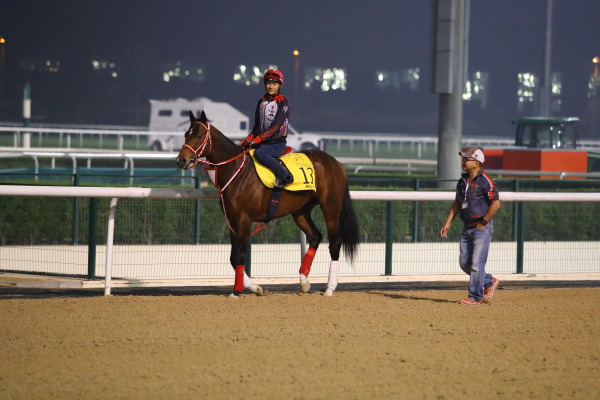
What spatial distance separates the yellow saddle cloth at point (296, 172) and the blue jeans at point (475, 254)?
4.55ft

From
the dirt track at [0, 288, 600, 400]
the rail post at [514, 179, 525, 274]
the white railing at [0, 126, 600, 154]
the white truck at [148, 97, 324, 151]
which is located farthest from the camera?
the white truck at [148, 97, 324, 151]

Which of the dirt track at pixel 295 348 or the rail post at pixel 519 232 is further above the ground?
the rail post at pixel 519 232

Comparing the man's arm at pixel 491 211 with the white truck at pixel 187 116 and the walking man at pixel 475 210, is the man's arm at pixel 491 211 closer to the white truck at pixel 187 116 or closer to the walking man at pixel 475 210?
the walking man at pixel 475 210

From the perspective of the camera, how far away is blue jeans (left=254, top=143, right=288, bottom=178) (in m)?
7.64

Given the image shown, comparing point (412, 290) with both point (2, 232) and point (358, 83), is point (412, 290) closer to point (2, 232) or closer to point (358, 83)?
point (2, 232)

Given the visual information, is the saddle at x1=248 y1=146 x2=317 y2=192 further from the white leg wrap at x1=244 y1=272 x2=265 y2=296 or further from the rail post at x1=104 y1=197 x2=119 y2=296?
the rail post at x1=104 y1=197 x2=119 y2=296

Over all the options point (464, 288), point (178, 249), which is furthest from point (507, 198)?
point (178, 249)

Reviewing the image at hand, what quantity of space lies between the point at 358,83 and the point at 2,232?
8483cm

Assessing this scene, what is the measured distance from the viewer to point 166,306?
7512mm

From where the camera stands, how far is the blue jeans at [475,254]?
25.2 ft

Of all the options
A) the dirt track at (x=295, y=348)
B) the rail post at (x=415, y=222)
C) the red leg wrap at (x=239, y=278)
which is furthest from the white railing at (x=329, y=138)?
the dirt track at (x=295, y=348)

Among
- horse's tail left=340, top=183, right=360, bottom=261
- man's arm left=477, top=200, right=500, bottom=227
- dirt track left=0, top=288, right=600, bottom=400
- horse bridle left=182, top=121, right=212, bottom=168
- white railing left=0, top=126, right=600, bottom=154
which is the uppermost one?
white railing left=0, top=126, right=600, bottom=154

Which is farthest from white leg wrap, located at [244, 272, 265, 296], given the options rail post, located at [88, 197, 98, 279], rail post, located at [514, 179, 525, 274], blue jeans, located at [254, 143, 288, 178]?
rail post, located at [514, 179, 525, 274]

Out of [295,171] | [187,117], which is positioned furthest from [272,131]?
[187,117]
